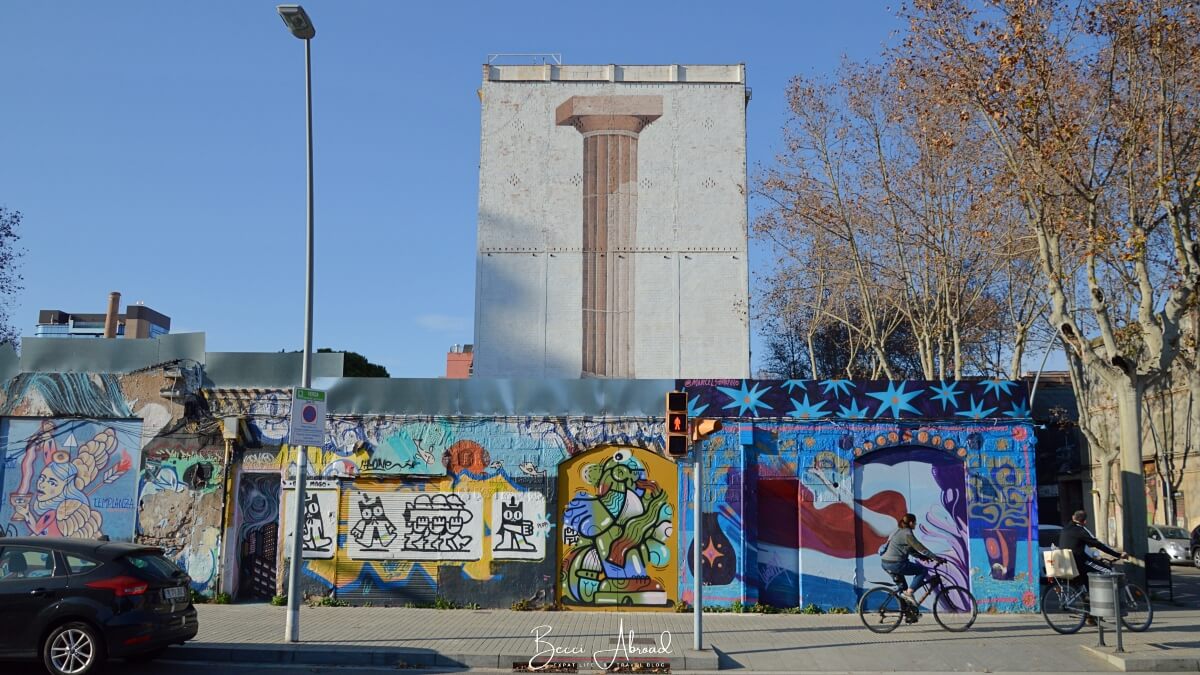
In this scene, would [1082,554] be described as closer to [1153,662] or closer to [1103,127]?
[1153,662]

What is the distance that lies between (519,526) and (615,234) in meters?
20.3

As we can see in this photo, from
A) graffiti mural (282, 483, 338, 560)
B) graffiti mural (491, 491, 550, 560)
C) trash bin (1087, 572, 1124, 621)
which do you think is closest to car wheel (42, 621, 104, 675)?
graffiti mural (282, 483, 338, 560)

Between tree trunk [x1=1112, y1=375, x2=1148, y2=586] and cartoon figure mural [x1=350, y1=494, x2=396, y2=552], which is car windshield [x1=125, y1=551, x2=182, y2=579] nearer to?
cartoon figure mural [x1=350, y1=494, x2=396, y2=552]

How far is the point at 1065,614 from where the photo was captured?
14172 mm

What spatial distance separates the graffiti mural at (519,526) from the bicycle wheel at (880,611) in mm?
5307

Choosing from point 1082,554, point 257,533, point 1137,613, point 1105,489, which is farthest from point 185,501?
point 1105,489

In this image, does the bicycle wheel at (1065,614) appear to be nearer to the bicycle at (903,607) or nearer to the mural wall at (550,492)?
the bicycle at (903,607)

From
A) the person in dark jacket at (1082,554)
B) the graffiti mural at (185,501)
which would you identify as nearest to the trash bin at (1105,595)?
the person in dark jacket at (1082,554)

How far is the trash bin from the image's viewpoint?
12.6 metres

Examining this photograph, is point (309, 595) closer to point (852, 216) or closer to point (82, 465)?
point (82, 465)

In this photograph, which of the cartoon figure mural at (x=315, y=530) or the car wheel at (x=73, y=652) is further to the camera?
the cartoon figure mural at (x=315, y=530)

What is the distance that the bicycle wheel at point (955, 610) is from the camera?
14.3 m

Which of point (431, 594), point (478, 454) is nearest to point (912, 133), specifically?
point (478, 454)

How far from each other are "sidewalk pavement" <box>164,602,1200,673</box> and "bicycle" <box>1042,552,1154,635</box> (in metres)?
0.25
